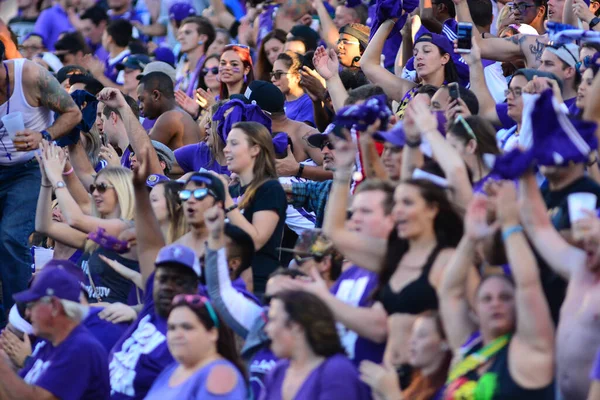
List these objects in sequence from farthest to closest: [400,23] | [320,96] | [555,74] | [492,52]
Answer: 1. [400,23]
2. [320,96]
3. [492,52]
4. [555,74]

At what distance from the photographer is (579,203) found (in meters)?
5.11

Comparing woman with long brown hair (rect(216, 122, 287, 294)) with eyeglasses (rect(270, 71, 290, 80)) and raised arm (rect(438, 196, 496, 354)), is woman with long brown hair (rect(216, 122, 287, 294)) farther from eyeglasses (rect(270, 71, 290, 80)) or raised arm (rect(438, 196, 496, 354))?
eyeglasses (rect(270, 71, 290, 80))

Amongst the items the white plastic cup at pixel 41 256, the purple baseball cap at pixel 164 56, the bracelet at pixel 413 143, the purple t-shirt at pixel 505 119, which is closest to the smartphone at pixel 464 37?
the purple t-shirt at pixel 505 119

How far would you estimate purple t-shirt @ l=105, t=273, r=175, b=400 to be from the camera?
20.2ft

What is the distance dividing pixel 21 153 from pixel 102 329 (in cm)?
203

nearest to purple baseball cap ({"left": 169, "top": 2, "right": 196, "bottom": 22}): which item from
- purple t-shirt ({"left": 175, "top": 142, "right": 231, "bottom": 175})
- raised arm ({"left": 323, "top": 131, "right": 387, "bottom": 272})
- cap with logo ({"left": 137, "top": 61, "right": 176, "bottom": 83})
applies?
cap with logo ({"left": 137, "top": 61, "right": 176, "bottom": 83})

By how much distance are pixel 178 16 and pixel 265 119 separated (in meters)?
6.31

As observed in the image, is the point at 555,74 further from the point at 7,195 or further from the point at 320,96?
the point at 7,195

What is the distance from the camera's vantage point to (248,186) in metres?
7.11

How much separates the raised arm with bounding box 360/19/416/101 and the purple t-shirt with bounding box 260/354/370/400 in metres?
3.79

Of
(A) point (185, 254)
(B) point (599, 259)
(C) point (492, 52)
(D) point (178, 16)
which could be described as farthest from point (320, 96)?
(D) point (178, 16)

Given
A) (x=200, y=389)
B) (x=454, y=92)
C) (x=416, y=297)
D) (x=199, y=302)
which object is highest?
(x=416, y=297)

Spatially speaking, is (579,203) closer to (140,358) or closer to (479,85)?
(140,358)

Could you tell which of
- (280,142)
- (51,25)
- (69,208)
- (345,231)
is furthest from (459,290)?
(51,25)
